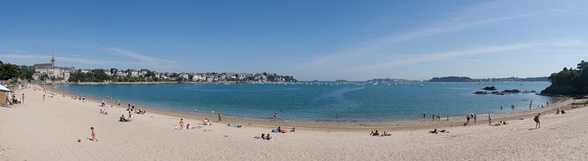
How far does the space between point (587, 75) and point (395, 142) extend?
74625mm

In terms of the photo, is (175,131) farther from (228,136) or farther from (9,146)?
(9,146)

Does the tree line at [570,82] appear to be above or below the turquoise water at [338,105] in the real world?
above

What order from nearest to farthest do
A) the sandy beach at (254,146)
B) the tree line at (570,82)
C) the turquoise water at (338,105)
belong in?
1. the sandy beach at (254,146)
2. the turquoise water at (338,105)
3. the tree line at (570,82)

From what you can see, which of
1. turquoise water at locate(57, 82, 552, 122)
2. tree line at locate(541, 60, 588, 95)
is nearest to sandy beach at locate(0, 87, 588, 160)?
turquoise water at locate(57, 82, 552, 122)

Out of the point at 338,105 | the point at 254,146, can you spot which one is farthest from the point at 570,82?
the point at 254,146

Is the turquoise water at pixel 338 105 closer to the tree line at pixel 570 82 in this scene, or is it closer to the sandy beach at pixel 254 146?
the tree line at pixel 570 82

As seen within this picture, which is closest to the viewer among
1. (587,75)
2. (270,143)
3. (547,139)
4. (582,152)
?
(582,152)

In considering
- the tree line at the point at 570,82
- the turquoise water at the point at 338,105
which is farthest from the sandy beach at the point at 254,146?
the tree line at the point at 570,82

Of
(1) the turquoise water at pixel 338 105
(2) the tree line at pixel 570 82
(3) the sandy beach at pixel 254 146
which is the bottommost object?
(1) the turquoise water at pixel 338 105

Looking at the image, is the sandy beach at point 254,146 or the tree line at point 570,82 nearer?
the sandy beach at point 254,146

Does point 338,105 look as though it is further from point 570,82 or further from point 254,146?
point 570,82

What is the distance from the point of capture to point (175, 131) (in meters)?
21.5

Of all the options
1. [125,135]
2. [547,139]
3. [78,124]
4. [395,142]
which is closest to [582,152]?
[547,139]

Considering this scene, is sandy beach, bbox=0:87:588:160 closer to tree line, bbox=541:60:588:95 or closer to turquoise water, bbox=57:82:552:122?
turquoise water, bbox=57:82:552:122
